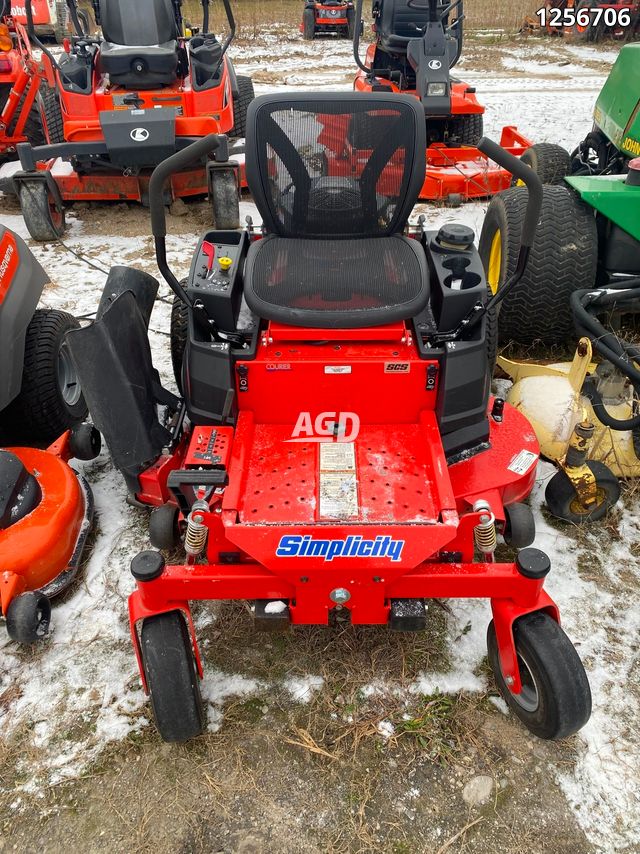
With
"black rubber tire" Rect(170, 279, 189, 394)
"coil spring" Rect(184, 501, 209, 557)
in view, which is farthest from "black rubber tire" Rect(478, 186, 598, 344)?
"coil spring" Rect(184, 501, 209, 557)

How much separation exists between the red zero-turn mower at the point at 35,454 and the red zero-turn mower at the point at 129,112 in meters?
2.38

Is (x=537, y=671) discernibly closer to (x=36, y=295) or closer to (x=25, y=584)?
(x=25, y=584)

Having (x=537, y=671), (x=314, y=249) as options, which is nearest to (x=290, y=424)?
(x=314, y=249)

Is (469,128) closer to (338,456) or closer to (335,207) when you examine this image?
(335,207)

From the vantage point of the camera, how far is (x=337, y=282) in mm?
2385

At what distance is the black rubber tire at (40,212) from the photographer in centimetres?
515

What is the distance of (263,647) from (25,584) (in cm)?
88

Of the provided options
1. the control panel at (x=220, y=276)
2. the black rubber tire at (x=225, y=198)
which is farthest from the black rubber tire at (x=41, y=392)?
the black rubber tire at (x=225, y=198)

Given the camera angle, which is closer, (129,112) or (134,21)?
(129,112)

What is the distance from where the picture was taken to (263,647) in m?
2.27

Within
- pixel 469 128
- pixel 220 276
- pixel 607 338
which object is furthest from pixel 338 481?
pixel 469 128

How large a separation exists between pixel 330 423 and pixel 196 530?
0.64 meters

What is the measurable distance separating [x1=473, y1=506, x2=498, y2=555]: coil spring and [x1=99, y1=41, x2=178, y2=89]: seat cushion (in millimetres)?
5265

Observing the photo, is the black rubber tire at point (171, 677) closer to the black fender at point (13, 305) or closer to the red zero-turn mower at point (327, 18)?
the black fender at point (13, 305)
